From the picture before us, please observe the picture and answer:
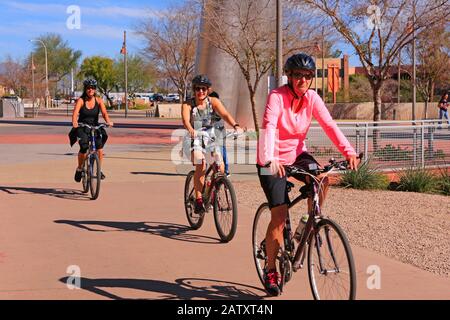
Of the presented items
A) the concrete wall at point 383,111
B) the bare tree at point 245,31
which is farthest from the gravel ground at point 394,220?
the concrete wall at point 383,111

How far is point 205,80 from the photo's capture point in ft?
24.8

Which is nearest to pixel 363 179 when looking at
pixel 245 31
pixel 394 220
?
pixel 394 220

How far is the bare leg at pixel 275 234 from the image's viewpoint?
16.2ft

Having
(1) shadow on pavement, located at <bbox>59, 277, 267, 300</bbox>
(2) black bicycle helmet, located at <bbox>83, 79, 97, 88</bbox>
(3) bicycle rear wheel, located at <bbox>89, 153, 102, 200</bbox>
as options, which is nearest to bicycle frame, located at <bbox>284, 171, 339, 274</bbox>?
(1) shadow on pavement, located at <bbox>59, 277, 267, 300</bbox>

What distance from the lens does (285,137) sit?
498 cm

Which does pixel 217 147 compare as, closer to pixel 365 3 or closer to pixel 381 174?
pixel 381 174

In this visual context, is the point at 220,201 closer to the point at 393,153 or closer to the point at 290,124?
the point at 290,124

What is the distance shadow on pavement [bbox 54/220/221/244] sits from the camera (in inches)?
292

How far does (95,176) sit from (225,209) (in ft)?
11.8

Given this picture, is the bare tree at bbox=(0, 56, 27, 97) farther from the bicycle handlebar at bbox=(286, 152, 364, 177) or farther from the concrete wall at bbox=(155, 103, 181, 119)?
the bicycle handlebar at bbox=(286, 152, 364, 177)

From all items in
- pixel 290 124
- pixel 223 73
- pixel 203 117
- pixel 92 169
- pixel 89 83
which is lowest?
pixel 92 169

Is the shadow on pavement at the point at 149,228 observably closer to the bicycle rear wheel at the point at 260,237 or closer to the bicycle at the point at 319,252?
the bicycle rear wheel at the point at 260,237

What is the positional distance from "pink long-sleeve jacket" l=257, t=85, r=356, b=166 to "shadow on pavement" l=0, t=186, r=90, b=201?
5877 millimetres
